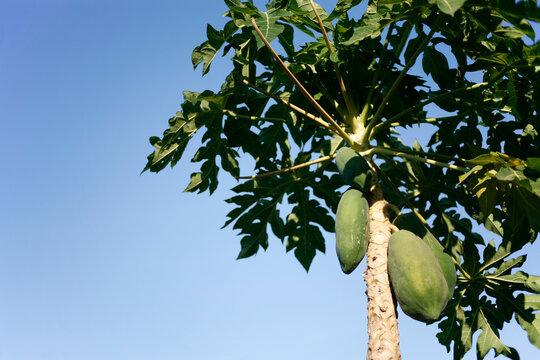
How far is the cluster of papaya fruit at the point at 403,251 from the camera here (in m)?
2.39

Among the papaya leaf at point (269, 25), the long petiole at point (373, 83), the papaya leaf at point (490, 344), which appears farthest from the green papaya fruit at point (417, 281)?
the papaya leaf at point (490, 344)

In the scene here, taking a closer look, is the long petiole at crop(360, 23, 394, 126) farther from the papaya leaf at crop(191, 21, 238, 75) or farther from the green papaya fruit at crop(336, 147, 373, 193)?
the papaya leaf at crop(191, 21, 238, 75)

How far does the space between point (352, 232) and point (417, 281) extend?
41cm

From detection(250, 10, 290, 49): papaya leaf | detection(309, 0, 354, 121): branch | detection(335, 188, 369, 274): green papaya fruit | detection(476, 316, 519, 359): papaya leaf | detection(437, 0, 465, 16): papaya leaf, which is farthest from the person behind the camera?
detection(476, 316, 519, 359): papaya leaf

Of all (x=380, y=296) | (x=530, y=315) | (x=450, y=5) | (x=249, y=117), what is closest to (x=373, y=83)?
(x=249, y=117)

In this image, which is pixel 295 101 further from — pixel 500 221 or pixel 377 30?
pixel 500 221

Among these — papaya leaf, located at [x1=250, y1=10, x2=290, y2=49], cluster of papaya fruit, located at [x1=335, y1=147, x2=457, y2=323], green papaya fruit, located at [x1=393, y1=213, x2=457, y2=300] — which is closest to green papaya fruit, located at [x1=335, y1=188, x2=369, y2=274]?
cluster of papaya fruit, located at [x1=335, y1=147, x2=457, y2=323]

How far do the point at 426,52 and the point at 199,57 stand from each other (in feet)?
4.90

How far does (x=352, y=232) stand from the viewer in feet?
8.62

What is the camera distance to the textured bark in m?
2.44

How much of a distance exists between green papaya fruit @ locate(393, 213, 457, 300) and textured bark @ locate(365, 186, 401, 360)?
13 cm

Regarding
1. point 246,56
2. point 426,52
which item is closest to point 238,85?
point 246,56

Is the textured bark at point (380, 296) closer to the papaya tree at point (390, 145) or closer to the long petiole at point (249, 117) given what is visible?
the papaya tree at point (390, 145)

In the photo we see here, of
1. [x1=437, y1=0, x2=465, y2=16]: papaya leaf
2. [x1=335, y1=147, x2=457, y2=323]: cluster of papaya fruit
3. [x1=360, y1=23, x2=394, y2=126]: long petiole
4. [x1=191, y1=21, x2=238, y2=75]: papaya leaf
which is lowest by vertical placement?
[x1=335, y1=147, x2=457, y2=323]: cluster of papaya fruit
